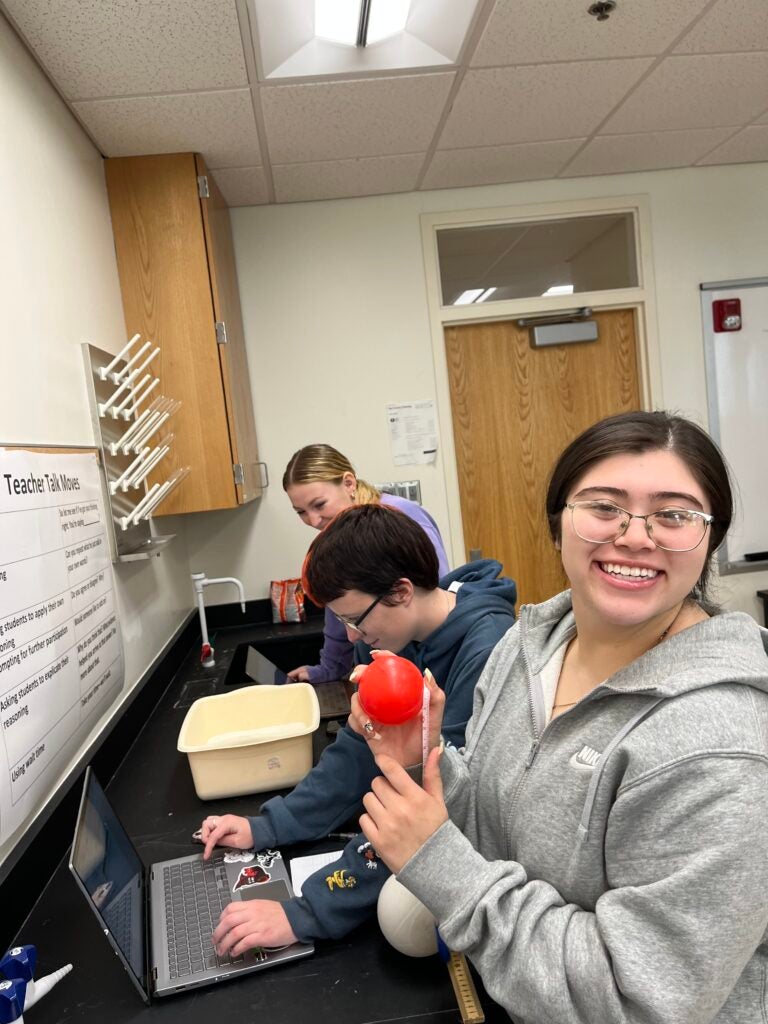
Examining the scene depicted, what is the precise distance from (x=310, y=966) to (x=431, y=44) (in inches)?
85.3

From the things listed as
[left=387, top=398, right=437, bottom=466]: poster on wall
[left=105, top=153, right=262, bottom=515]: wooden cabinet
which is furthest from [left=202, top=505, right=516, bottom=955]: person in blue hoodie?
[left=387, top=398, right=437, bottom=466]: poster on wall

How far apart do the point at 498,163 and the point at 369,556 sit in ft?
7.14

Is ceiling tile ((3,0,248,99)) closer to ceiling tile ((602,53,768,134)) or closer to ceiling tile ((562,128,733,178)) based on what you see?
ceiling tile ((602,53,768,134))

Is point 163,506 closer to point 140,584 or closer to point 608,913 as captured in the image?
point 140,584

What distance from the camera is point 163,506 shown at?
2.16 m

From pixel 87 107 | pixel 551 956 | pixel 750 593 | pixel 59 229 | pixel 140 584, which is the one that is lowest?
pixel 750 593

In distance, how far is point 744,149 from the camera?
2.74 m

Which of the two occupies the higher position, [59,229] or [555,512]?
[59,229]

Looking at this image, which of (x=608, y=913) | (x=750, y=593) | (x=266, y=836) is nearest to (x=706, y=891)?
(x=608, y=913)

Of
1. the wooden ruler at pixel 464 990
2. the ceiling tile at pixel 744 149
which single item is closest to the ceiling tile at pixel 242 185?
the ceiling tile at pixel 744 149

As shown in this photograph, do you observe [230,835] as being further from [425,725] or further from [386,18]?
[386,18]

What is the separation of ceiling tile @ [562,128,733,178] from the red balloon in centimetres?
250

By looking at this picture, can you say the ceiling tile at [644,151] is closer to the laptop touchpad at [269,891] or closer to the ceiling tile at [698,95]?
the ceiling tile at [698,95]

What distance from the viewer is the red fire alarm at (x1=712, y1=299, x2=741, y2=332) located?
9.65 ft
